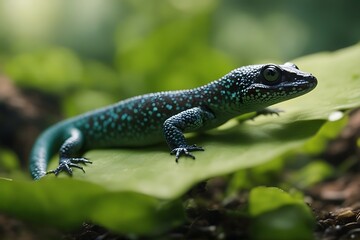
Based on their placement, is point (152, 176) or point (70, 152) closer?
point (152, 176)

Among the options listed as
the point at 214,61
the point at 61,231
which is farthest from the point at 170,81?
the point at 61,231

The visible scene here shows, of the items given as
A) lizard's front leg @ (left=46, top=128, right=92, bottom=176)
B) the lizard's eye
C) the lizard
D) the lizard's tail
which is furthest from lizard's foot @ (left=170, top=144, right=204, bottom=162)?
the lizard's tail

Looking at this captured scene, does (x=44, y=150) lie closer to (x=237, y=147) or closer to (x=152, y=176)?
(x=152, y=176)

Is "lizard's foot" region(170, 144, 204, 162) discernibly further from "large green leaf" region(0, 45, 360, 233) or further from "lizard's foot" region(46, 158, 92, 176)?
"lizard's foot" region(46, 158, 92, 176)

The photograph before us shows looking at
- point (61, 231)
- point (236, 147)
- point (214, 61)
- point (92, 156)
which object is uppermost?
point (214, 61)

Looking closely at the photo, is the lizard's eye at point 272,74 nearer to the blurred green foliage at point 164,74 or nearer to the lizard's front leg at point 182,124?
the blurred green foliage at point 164,74

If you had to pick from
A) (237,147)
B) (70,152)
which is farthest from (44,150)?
(237,147)

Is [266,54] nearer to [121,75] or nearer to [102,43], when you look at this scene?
[121,75]

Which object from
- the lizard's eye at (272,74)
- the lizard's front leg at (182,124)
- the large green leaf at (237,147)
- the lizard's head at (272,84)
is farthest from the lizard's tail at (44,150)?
the lizard's eye at (272,74)
